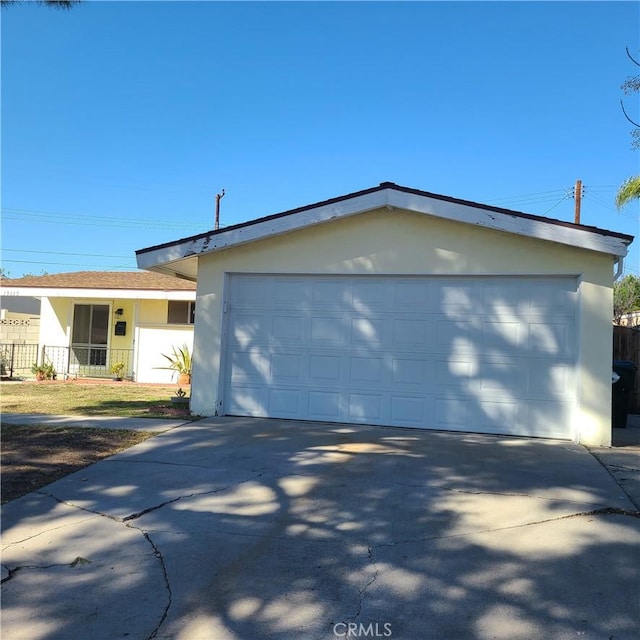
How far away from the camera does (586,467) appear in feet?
20.9

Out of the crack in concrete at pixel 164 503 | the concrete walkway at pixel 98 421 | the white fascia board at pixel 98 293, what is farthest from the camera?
the white fascia board at pixel 98 293

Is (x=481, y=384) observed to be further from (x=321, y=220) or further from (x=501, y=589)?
(x=501, y=589)

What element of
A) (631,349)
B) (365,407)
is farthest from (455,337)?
(631,349)

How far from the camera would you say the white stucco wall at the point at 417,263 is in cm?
786

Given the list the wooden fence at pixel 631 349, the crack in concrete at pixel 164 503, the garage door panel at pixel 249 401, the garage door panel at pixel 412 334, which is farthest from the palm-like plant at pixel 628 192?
the crack in concrete at pixel 164 503

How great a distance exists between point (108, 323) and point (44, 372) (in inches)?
94.0

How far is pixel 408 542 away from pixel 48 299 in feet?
55.6

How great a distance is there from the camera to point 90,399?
11961 mm

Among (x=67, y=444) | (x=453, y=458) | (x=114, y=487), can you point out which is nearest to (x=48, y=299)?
(x=67, y=444)

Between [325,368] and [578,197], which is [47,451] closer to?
[325,368]

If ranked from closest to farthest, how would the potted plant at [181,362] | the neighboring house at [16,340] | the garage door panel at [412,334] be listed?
the garage door panel at [412,334]
the potted plant at [181,362]
the neighboring house at [16,340]

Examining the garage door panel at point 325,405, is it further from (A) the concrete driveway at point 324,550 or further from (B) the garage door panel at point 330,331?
(A) the concrete driveway at point 324,550

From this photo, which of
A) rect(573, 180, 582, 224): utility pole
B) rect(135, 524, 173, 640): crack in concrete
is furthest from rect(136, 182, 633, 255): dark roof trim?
rect(573, 180, 582, 224): utility pole

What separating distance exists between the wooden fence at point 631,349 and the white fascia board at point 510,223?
5.79 meters
